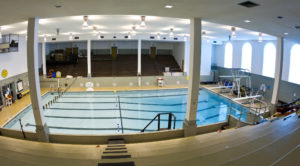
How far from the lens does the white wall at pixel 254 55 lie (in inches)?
439

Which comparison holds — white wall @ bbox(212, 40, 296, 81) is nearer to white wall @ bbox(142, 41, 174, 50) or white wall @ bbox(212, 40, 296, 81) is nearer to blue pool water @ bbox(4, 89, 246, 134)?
blue pool water @ bbox(4, 89, 246, 134)

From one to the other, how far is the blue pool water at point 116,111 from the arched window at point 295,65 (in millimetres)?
3885

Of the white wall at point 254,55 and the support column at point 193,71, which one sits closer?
the support column at point 193,71

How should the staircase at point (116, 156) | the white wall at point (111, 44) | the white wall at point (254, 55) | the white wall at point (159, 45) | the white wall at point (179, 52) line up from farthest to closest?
the white wall at point (159, 45)
the white wall at point (111, 44)
the white wall at point (179, 52)
the white wall at point (254, 55)
the staircase at point (116, 156)

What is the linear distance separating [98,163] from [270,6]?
428cm

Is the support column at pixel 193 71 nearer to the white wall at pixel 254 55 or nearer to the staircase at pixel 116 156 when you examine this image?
the staircase at pixel 116 156

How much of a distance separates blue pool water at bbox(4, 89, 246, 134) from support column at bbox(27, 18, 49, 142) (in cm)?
191

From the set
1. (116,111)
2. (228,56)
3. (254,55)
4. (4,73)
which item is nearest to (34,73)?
(116,111)

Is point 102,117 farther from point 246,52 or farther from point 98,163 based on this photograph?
point 246,52

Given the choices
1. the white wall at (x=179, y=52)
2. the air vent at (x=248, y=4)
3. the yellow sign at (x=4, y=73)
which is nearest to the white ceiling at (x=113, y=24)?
the yellow sign at (x=4, y=73)

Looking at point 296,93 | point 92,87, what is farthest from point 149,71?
point 296,93

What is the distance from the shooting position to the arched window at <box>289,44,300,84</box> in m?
10.7

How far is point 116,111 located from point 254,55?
11840 millimetres

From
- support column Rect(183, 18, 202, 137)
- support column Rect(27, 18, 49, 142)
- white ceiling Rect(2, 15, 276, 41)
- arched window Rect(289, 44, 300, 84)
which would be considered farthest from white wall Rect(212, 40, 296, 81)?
support column Rect(27, 18, 49, 142)
